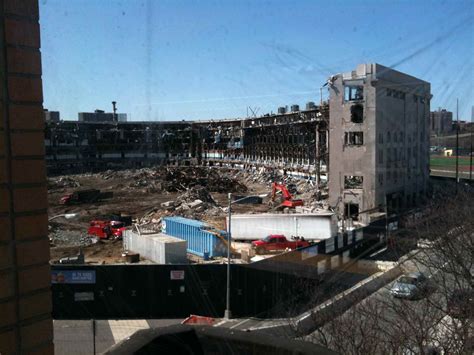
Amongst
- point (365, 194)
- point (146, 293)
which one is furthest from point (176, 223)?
point (365, 194)

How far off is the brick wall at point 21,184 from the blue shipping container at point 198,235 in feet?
39.1

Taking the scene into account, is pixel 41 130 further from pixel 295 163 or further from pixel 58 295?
pixel 295 163

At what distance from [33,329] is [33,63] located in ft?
2.84

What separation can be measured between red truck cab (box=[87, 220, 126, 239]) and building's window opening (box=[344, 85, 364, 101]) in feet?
33.8

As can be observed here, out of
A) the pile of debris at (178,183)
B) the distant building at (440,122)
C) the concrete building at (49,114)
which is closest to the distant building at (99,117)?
the pile of debris at (178,183)

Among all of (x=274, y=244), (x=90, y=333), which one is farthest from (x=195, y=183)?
(x=90, y=333)

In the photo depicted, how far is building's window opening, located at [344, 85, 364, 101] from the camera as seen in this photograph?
19.5m

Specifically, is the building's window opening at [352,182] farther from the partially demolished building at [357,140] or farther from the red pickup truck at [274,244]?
the red pickup truck at [274,244]

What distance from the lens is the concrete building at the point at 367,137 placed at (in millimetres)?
19333

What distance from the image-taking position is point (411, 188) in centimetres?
2408

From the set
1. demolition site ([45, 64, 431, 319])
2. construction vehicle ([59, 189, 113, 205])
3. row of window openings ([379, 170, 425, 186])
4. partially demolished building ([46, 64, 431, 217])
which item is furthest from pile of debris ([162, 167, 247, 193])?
row of window openings ([379, 170, 425, 186])

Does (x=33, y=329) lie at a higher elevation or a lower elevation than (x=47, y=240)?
lower

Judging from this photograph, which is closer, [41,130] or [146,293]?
[41,130]

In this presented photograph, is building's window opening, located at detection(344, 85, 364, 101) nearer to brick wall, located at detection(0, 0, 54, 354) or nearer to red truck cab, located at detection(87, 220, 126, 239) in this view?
red truck cab, located at detection(87, 220, 126, 239)
